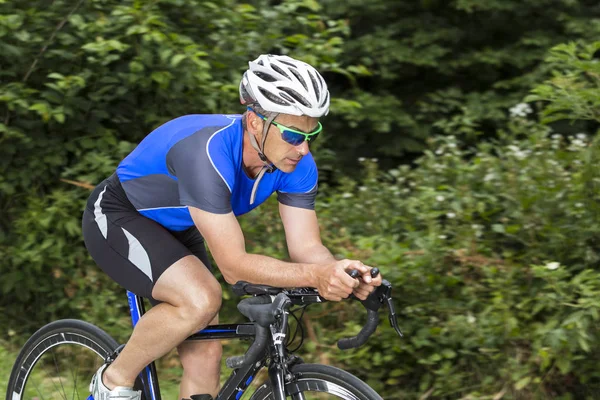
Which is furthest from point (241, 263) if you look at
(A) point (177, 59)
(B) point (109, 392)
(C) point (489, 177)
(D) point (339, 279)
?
(A) point (177, 59)

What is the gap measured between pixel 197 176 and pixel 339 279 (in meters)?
0.69

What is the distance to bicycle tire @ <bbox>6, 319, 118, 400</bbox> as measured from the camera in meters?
3.65

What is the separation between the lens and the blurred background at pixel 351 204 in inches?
183

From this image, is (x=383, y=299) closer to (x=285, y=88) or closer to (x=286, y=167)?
(x=286, y=167)

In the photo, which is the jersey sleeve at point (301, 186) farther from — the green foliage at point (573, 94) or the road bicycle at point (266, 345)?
the green foliage at point (573, 94)

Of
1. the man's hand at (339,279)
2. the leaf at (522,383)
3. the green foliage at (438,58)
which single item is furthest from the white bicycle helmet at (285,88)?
the green foliage at (438,58)

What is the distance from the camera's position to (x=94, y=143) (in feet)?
20.8

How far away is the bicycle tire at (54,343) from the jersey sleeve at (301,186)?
40.1 inches

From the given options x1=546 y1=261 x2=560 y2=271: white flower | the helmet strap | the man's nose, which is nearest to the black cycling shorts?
the helmet strap

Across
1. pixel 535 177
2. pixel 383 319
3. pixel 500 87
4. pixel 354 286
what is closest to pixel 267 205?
pixel 383 319

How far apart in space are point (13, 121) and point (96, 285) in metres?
1.42

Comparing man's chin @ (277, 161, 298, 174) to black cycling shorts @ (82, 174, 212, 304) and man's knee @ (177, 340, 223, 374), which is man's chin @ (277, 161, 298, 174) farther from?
man's knee @ (177, 340, 223, 374)

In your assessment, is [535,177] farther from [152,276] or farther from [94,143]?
[94,143]

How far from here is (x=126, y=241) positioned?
10.9ft
